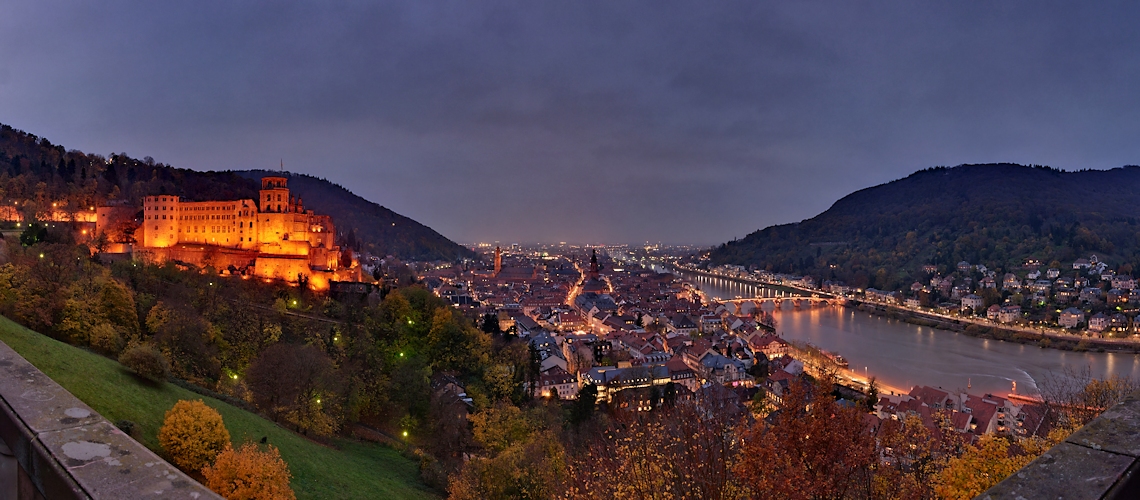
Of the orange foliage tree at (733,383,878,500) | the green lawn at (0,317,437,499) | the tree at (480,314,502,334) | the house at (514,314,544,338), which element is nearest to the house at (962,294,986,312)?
the house at (514,314,544,338)

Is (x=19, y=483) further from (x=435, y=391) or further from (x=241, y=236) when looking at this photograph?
(x=241, y=236)

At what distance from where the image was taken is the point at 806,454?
10.6 ft

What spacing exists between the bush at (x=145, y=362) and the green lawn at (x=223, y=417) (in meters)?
0.13

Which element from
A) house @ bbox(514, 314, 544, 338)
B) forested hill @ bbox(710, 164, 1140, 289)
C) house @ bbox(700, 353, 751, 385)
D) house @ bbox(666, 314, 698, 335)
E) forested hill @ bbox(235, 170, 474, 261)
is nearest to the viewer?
house @ bbox(700, 353, 751, 385)

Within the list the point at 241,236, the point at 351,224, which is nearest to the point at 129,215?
the point at 241,236

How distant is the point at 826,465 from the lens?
3.23 m

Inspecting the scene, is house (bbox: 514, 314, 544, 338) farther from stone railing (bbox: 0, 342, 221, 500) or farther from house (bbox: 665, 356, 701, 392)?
stone railing (bbox: 0, 342, 221, 500)

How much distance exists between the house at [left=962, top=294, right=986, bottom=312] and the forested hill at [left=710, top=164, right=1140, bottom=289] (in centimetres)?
981

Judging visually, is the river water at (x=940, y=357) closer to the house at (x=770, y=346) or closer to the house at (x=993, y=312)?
the house at (x=770, y=346)

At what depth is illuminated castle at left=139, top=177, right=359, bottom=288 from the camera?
17.2 meters


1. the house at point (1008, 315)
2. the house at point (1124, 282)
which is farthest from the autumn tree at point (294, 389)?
the house at point (1124, 282)

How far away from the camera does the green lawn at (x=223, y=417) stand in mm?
6484

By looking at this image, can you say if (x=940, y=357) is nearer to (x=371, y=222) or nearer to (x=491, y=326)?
(x=491, y=326)

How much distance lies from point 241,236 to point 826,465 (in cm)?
1922
